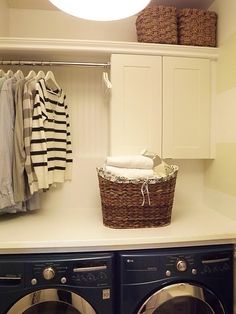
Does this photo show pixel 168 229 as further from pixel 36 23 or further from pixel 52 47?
pixel 36 23

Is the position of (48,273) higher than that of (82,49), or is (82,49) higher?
(82,49)

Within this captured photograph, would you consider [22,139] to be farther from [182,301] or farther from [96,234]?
[182,301]

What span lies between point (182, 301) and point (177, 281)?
0.13 metres

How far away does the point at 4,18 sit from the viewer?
1.78 meters

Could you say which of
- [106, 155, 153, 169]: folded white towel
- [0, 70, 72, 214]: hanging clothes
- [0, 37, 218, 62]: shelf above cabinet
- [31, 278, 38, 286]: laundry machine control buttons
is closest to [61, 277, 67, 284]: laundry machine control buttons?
[31, 278, 38, 286]: laundry machine control buttons

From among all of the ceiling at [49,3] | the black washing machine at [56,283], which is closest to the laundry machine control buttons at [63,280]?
the black washing machine at [56,283]

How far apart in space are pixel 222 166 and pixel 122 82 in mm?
876

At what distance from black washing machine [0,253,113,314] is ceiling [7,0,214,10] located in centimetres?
169

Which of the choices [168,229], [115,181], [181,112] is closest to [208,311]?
[168,229]

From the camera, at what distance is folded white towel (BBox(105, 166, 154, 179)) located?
1407 millimetres

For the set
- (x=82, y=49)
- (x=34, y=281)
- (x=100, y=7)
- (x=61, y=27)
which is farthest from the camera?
(x=61, y=27)

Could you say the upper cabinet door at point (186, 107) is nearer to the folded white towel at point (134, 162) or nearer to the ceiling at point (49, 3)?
the folded white towel at point (134, 162)

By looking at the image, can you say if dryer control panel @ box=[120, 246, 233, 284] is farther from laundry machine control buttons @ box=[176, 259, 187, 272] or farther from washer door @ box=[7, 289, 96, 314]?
washer door @ box=[7, 289, 96, 314]

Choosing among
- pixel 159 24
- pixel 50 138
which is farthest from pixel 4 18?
pixel 159 24
